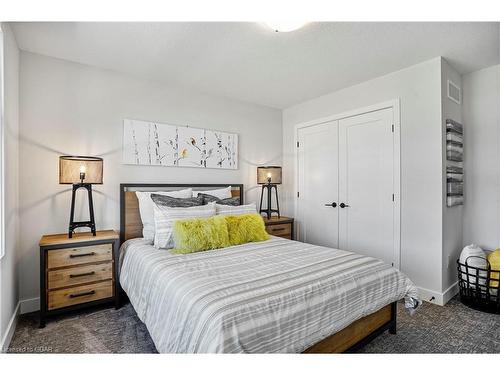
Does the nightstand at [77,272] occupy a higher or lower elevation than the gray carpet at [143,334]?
higher

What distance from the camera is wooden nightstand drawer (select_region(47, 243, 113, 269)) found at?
7.23 ft

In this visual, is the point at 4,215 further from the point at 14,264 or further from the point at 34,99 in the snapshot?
the point at 34,99

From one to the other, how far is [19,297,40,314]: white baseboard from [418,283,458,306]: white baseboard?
3819 millimetres

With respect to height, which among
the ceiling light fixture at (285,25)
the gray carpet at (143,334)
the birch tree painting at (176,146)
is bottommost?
the gray carpet at (143,334)

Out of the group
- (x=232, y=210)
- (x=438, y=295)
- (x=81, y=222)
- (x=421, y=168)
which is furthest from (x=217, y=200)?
(x=438, y=295)

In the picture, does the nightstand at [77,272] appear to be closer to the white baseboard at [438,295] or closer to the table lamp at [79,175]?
the table lamp at [79,175]

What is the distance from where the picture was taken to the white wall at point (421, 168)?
2.63m

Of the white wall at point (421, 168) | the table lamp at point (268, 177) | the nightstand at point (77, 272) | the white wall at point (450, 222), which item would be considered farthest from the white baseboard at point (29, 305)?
the white wall at point (450, 222)

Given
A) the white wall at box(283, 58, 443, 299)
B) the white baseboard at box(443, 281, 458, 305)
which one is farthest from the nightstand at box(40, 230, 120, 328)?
the white baseboard at box(443, 281, 458, 305)

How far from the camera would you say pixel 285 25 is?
196cm

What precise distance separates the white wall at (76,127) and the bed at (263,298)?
916mm

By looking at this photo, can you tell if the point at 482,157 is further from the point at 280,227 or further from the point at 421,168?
the point at 280,227
